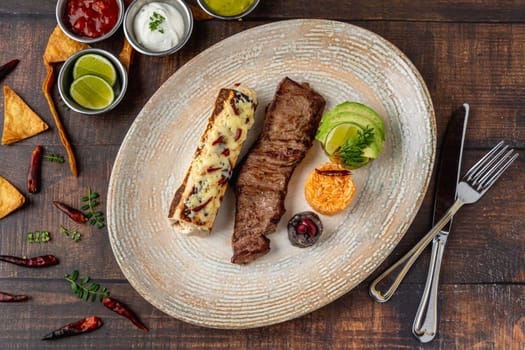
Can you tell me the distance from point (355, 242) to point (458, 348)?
1177mm

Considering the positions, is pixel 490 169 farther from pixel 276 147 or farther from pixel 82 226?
pixel 82 226

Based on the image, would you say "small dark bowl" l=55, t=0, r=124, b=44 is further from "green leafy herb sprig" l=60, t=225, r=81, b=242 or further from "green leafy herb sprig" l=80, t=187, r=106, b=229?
"green leafy herb sprig" l=60, t=225, r=81, b=242

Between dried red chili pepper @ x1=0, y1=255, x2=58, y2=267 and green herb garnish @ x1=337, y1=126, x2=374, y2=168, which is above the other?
green herb garnish @ x1=337, y1=126, x2=374, y2=168

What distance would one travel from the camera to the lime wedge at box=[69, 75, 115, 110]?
4.08 m

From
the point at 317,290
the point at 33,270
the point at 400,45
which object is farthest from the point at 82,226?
the point at 400,45

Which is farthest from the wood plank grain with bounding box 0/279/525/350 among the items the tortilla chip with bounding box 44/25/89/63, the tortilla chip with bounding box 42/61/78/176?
the tortilla chip with bounding box 44/25/89/63

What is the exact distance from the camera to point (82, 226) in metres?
4.27

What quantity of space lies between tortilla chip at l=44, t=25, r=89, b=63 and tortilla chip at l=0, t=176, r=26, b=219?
101 centimetres

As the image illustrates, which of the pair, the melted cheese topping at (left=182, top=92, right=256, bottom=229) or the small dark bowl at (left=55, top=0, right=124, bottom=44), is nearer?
the melted cheese topping at (left=182, top=92, right=256, bottom=229)

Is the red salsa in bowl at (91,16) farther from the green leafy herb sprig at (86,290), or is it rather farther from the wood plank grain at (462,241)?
the green leafy herb sprig at (86,290)

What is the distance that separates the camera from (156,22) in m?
4.07

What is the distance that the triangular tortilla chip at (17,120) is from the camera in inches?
166

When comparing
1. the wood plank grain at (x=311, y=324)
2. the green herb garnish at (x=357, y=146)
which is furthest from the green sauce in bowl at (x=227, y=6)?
the wood plank grain at (x=311, y=324)

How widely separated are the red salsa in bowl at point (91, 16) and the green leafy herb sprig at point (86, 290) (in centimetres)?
183
